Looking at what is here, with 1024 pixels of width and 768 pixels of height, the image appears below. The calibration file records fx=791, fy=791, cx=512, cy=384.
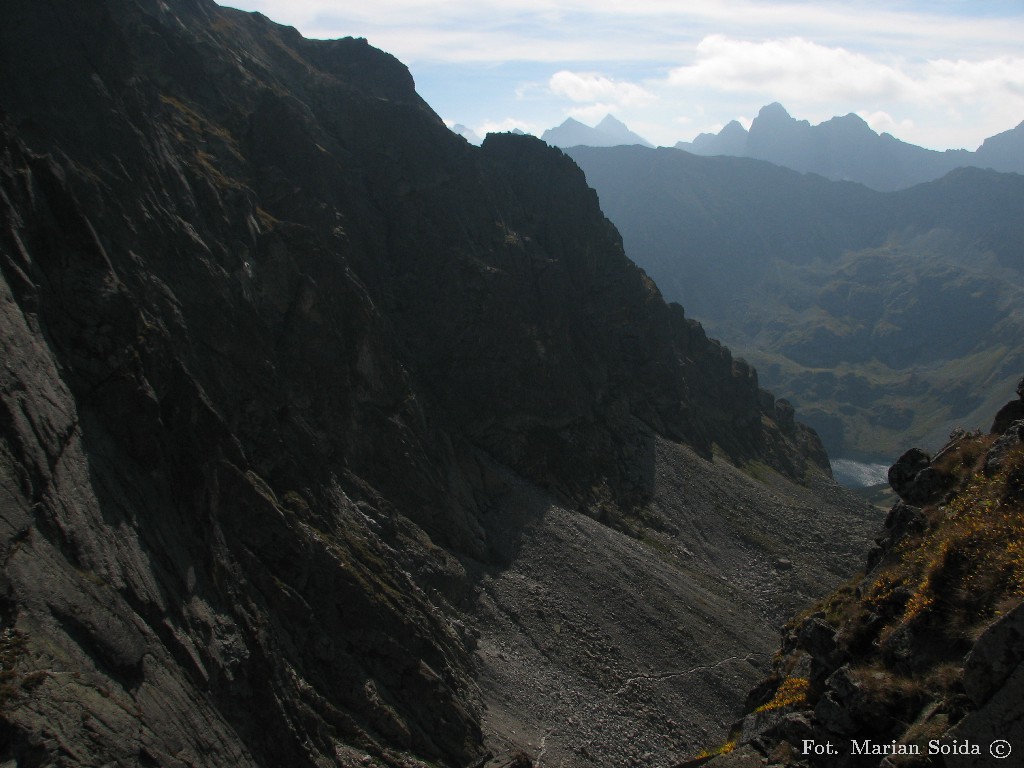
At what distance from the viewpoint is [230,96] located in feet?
331

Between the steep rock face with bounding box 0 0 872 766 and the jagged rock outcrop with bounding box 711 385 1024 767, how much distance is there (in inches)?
818

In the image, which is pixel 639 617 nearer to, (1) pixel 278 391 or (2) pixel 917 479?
(1) pixel 278 391

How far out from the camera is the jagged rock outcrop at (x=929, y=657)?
46.5 ft

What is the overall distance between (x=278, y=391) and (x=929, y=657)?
180 ft

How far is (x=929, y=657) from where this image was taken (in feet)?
54.2

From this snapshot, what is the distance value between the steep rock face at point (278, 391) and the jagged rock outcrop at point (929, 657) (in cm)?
2077

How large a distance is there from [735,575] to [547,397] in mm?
32405

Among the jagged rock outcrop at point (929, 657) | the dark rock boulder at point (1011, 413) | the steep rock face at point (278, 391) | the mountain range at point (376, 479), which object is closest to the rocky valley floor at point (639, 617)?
the mountain range at point (376, 479)

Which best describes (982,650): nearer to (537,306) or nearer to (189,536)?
(189,536)

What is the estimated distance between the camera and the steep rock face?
30.4 meters

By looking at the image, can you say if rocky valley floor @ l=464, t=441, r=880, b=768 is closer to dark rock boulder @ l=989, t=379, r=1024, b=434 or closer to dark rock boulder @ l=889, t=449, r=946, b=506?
dark rock boulder @ l=889, t=449, r=946, b=506

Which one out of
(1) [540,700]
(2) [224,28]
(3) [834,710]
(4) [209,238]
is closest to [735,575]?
(1) [540,700]

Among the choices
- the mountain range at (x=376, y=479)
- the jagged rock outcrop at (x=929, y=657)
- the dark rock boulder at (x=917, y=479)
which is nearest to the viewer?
the jagged rock outcrop at (x=929, y=657)

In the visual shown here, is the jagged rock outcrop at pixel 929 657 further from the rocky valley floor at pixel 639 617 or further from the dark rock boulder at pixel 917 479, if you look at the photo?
the rocky valley floor at pixel 639 617
